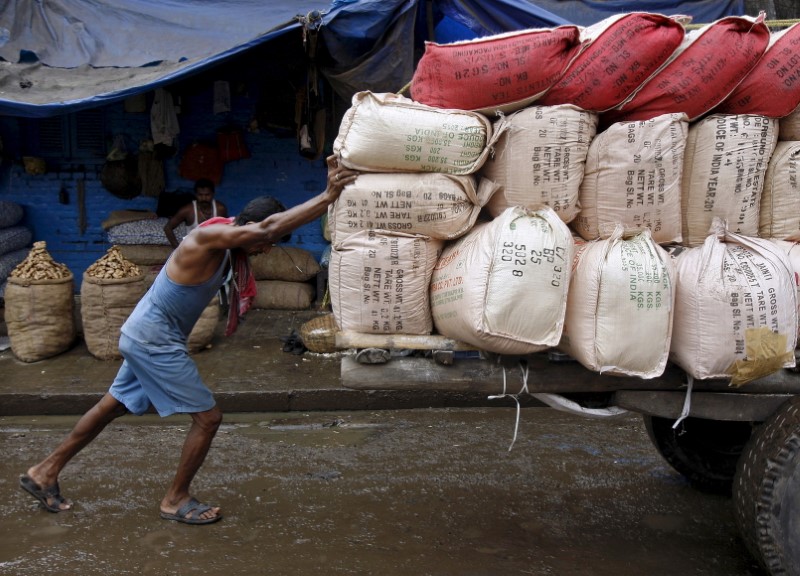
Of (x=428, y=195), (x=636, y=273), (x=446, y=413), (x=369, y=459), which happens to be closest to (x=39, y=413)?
(x=369, y=459)

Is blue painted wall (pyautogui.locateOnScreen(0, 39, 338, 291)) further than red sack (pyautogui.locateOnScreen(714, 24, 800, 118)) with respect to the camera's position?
Yes

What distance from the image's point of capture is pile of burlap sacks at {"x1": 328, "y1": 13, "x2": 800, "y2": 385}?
264cm

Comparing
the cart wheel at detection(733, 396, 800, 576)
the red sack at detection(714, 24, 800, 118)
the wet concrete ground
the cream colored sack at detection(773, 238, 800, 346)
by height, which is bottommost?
the wet concrete ground

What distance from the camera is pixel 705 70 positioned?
2.79 meters

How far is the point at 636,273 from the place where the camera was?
262cm

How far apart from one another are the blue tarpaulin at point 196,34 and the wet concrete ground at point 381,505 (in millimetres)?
2577

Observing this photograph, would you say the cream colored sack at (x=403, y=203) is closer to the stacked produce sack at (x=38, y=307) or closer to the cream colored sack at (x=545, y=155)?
the cream colored sack at (x=545, y=155)

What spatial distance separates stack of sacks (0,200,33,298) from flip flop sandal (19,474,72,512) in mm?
3965

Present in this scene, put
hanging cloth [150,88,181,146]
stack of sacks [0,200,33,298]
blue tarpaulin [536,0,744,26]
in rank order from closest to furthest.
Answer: blue tarpaulin [536,0,744,26] → stack of sacks [0,200,33,298] → hanging cloth [150,88,181,146]

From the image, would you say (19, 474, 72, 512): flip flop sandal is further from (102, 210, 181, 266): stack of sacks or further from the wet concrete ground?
(102, 210, 181, 266): stack of sacks

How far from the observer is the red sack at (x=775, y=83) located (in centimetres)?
281

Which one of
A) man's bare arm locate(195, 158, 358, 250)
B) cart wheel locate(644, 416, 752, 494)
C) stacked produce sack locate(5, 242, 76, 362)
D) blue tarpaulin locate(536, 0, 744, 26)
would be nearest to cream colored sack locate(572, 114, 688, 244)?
man's bare arm locate(195, 158, 358, 250)

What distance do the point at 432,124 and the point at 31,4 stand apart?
217 inches

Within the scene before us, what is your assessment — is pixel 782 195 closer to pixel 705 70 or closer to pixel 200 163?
pixel 705 70
